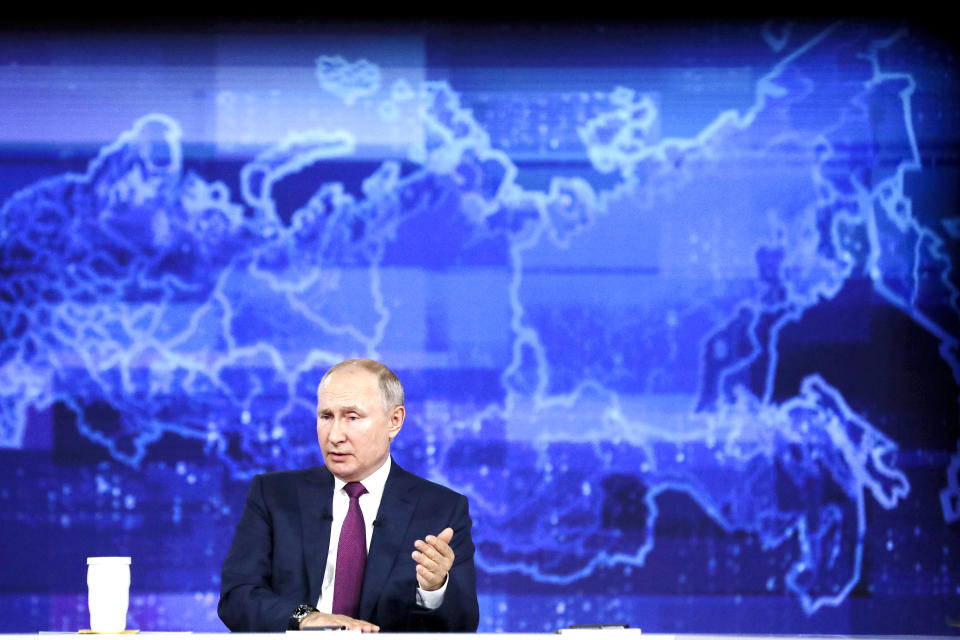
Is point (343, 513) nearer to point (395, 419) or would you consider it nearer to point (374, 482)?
point (374, 482)

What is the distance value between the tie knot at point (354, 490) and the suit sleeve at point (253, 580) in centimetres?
19

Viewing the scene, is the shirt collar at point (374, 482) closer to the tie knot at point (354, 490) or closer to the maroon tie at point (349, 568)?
the tie knot at point (354, 490)

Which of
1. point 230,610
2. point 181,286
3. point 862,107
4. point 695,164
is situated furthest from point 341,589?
point 862,107

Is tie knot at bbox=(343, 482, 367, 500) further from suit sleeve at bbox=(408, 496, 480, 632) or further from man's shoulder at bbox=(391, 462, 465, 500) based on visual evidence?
suit sleeve at bbox=(408, 496, 480, 632)

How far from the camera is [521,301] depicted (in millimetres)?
4531

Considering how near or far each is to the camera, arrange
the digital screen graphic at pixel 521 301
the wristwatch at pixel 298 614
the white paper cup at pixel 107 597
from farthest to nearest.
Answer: the digital screen graphic at pixel 521 301
the wristwatch at pixel 298 614
the white paper cup at pixel 107 597

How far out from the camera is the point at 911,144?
15.0 ft

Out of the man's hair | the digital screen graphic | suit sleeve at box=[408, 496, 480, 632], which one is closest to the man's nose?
the man's hair

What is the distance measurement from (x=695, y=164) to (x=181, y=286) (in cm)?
205

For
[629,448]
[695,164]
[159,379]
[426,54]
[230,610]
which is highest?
[426,54]

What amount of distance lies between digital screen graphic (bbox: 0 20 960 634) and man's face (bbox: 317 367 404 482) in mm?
1761

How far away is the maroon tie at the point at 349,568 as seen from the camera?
2.57 m

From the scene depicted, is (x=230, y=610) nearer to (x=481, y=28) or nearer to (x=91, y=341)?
(x=91, y=341)

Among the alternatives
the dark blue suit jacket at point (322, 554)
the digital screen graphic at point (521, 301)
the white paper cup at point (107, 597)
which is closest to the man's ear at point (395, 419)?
the dark blue suit jacket at point (322, 554)
